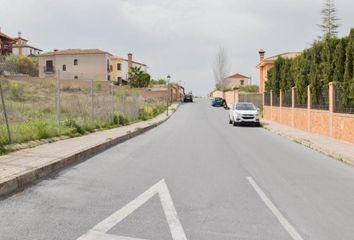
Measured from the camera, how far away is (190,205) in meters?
7.05

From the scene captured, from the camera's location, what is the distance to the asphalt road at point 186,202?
565 cm

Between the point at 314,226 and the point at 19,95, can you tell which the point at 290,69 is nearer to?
the point at 19,95

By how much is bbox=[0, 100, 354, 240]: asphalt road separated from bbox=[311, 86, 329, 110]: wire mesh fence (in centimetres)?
978

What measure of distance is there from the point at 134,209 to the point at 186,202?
3.10 feet

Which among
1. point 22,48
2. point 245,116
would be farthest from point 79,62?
point 245,116

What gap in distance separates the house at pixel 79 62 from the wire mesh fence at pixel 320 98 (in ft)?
248

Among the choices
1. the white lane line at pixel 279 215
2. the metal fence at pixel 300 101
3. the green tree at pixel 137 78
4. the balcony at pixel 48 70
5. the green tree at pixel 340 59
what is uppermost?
the balcony at pixel 48 70

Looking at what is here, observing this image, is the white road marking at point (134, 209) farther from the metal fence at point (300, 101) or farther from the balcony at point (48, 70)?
the balcony at point (48, 70)

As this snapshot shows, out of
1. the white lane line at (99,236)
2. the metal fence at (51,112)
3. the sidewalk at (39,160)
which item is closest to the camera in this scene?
the white lane line at (99,236)

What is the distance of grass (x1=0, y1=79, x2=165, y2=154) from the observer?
1384cm

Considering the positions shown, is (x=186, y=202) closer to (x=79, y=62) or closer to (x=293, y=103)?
(x=293, y=103)

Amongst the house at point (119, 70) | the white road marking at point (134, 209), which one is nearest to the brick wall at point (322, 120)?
the white road marking at point (134, 209)

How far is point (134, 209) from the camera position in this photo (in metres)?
6.71

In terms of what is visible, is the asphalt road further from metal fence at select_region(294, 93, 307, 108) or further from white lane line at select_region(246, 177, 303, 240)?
metal fence at select_region(294, 93, 307, 108)
